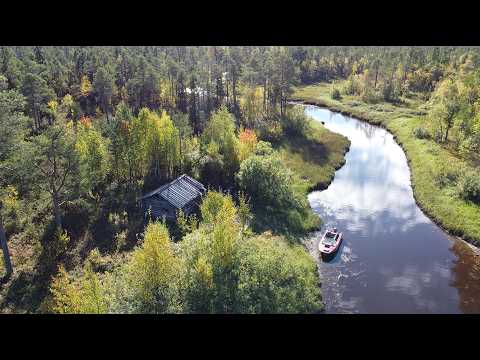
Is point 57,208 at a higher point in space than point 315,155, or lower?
higher

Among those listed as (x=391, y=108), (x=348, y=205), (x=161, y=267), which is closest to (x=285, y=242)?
(x=348, y=205)

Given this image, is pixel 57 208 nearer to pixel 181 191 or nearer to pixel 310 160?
pixel 181 191

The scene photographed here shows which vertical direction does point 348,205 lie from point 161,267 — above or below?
below

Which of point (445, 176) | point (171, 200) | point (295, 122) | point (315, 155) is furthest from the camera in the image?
point (295, 122)

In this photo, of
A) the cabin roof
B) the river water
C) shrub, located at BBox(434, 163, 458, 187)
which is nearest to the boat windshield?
the river water

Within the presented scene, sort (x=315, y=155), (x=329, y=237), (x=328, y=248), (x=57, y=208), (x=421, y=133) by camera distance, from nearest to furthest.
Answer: (x=57, y=208) < (x=328, y=248) < (x=329, y=237) < (x=315, y=155) < (x=421, y=133)

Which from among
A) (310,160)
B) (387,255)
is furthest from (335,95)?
(387,255)
